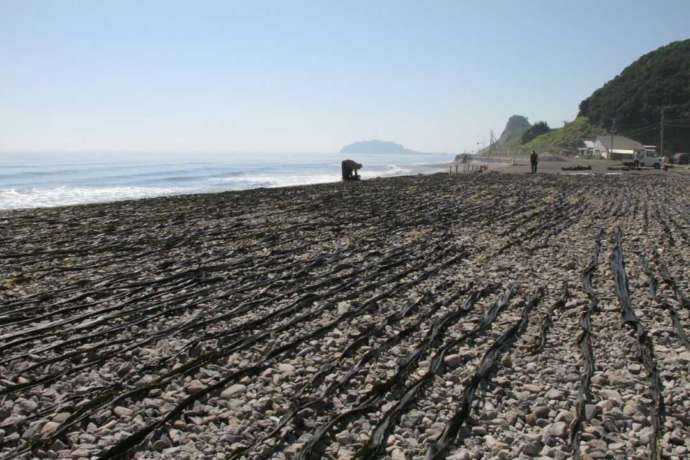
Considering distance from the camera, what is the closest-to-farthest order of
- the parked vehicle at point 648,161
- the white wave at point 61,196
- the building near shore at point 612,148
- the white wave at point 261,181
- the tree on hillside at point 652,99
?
the white wave at point 61,196 → the white wave at point 261,181 → the parked vehicle at point 648,161 → the building near shore at point 612,148 → the tree on hillside at point 652,99

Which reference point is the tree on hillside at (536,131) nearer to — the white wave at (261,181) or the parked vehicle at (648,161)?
the parked vehicle at (648,161)

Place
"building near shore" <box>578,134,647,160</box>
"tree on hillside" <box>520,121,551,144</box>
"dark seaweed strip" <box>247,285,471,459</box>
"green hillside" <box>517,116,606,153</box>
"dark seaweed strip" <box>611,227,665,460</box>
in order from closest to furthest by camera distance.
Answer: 1. "dark seaweed strip" <box>611,227,665,460</box>
2. "dark seaweed strip" <box>247,285,471,459</box>
3. "building near shore" <box>578,134,647,160</box>
4. "green hillside" <box>517,116,606,153</box>
5. "tree on hillside" <box>520,121,551,144</box>

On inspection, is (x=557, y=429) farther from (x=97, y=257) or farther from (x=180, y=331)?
(x=97, y=257)

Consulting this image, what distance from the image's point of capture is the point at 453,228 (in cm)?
1299

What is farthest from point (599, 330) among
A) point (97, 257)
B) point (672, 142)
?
point (672, 142)

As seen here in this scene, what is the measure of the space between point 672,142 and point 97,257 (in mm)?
117124

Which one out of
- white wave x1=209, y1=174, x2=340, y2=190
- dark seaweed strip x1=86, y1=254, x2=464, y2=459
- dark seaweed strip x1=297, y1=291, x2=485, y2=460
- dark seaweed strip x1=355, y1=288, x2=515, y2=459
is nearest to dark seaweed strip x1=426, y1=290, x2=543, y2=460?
dark seaweed strip x1=355, y1=288, x2=515, y2=459

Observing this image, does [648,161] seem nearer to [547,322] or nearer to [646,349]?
[547,322]

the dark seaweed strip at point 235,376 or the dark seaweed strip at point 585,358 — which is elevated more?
the dark seaweed strip at point 235,376

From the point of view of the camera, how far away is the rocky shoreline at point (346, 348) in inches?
145

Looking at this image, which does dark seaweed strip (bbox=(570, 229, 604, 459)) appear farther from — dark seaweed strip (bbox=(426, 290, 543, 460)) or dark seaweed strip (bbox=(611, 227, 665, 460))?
dark seaweed strip (bbox=(426, 290, 543, 460))

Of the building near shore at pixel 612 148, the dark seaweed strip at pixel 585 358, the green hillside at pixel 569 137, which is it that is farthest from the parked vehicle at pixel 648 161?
the green hillside at pixel 569 137

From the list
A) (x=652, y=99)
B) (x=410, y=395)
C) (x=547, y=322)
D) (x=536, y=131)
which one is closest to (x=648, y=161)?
(x=547, y=322)

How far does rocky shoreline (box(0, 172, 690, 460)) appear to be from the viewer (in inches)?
145
